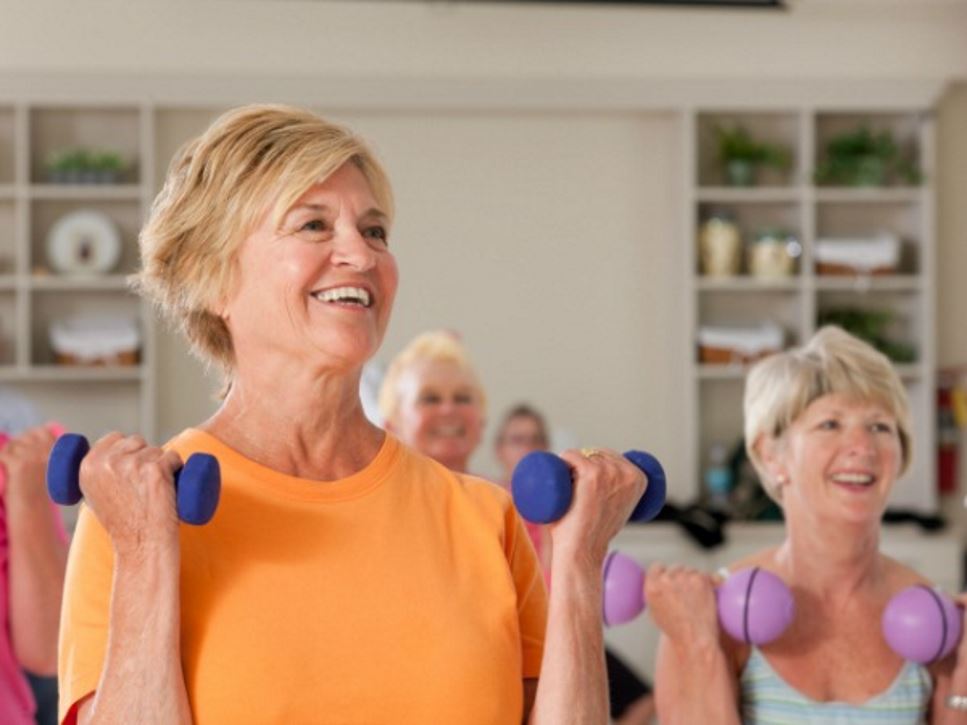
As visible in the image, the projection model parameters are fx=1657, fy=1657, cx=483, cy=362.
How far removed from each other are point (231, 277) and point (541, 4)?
4690 mm

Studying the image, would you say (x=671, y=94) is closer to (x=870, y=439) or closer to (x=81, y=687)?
(x=870, y=439)

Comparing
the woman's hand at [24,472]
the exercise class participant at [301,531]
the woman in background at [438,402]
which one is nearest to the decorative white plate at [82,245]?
the woman in background at [438,402]

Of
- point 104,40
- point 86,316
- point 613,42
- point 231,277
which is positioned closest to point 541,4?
point 613,42

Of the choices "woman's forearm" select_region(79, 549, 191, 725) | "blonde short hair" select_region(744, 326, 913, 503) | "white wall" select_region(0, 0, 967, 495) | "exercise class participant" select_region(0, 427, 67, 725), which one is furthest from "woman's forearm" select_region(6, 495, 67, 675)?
"white wall" select_region(0, 0, 967, 495)

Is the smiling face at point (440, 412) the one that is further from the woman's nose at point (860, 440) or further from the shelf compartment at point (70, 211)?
the shelf compartment at point (70, 211)

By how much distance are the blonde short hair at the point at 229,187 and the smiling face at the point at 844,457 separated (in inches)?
44.2

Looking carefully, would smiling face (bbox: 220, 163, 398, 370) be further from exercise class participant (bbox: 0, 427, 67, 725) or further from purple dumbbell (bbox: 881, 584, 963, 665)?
purple dumbbell (bbox: 881, 584, 963, 665)

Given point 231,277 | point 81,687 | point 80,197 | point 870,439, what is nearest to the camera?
point 81,687

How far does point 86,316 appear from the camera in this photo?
5.96 metres

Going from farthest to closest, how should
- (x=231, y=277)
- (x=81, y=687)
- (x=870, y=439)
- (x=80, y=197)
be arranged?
1. (x=80, y=197)
2. (x=870, y=439)
3. (x=231, y=277)
4. (x=81, y=687)

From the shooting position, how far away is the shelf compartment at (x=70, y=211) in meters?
5.91

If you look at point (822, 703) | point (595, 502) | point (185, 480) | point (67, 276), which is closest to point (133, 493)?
point (185, 480)

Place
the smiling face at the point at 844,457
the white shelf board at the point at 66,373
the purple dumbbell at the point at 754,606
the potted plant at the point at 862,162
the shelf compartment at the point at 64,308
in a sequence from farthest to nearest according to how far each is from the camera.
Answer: the potted plant at the point at 862,162, the shelf compartment at the point at 64,308, the white shelf board at the point at 66,373, the smiling face at the point at 844,457, the purple dumbbell at the point at 754,606

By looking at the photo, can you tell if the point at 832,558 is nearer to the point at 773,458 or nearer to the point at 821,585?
the point at 821,585
